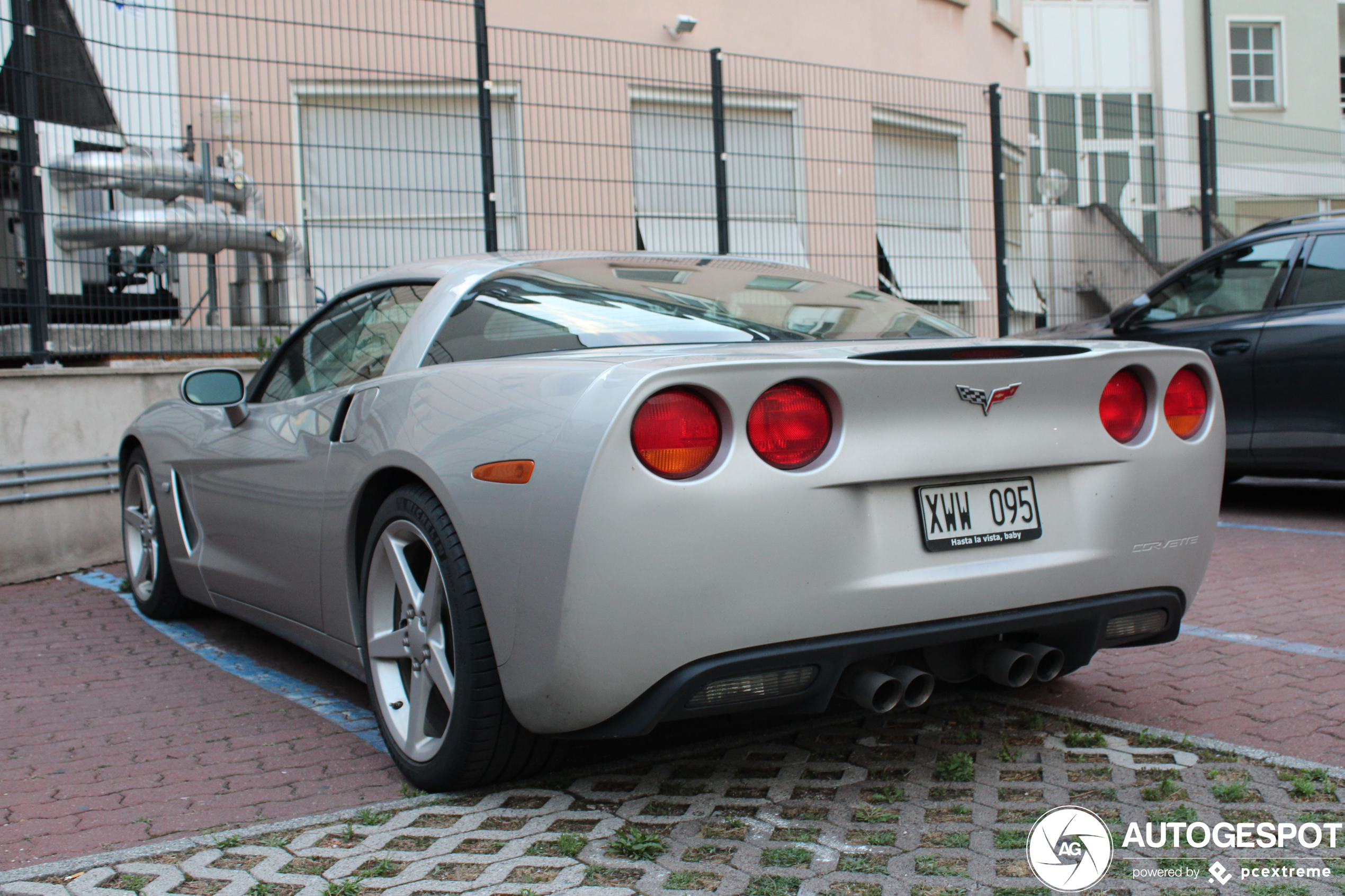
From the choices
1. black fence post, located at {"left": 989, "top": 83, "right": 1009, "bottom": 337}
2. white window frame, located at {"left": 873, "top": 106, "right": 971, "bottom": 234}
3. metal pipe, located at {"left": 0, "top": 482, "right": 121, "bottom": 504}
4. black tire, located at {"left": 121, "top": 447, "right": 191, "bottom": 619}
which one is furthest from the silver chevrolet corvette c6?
black fence post, located at {"left": 989, "top": 83, "right": 1009, "bottom": 337}

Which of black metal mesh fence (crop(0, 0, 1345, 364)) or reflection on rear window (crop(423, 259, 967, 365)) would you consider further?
black metal mesh fence (crop(0, 0, 1345, 364))

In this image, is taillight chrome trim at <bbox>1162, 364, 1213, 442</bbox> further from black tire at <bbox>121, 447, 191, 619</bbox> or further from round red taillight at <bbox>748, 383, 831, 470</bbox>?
black tire at <bbox>121, 447, 191, 619</bbox>

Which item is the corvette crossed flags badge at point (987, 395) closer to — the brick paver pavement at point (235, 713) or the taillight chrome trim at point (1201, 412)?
the taillight chrome trim at point (1201, 412)

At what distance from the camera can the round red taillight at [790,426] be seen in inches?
99.9

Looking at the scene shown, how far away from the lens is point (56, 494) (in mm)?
6398

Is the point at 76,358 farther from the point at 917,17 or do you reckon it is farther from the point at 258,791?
the point at 917,17

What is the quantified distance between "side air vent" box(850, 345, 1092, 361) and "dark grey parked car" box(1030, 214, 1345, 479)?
4.18 meters

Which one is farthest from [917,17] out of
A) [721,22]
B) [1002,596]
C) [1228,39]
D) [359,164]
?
[1228,39]

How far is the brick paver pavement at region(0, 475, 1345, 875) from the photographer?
9.75ft

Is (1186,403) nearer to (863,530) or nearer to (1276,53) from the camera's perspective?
(863,530)

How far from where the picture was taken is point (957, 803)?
2781 millimetres

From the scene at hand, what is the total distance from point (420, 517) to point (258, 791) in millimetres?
828

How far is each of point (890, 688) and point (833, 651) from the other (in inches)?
8.4

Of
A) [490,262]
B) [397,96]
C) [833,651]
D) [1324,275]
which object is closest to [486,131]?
[397,96]
